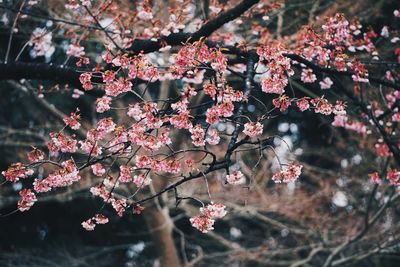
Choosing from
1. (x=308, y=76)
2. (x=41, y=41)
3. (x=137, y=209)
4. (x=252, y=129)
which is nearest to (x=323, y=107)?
(x=252, y=129)

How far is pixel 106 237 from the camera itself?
12875mm

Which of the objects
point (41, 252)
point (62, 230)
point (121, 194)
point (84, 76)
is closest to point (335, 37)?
point (84, 76)

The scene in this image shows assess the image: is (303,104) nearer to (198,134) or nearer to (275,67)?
(275,67)

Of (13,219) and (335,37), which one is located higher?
(13,219)

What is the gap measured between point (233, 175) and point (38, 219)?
1075 cm

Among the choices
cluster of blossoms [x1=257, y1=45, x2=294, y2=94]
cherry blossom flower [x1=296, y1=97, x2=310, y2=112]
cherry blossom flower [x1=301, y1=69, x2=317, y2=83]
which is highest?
cherry blossom flower [x1=301, y1=69, x2=317, y2=83]

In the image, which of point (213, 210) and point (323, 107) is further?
point (323, 107)

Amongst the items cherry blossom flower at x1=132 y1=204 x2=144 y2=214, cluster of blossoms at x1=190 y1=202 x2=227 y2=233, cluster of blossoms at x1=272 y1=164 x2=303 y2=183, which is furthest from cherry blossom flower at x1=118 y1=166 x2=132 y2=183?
cluster of blossoms at x1=272 y1=164 x2=303 y2=183

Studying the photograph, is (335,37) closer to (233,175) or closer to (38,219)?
(233,175)

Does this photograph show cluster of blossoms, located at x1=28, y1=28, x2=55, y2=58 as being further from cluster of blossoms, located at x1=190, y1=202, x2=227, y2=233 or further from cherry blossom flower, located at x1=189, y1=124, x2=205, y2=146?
cluster of blossoms, located at x1=190, y1=202, x2=227, y2=233

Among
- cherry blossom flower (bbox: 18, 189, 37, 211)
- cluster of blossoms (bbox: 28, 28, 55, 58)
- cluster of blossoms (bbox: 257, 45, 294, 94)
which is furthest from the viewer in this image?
cluster of blossoms (bbox: 28, 28, 55, 58)

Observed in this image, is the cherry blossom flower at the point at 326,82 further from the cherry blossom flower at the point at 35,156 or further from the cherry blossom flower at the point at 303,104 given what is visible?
the cherry blossom flower at the point at 35,156

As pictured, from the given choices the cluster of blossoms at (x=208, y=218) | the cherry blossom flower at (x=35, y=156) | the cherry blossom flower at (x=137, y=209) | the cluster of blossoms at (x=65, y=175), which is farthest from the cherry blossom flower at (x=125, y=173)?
the cluster of blossoms at (x=208, y=218)

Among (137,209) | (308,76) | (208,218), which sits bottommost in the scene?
(208,218)
